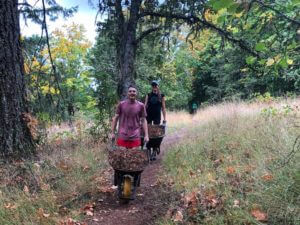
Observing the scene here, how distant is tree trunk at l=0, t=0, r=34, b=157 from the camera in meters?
7.61

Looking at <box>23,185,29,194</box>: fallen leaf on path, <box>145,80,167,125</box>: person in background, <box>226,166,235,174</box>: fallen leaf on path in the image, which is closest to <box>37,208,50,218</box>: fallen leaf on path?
<box>23,185,29,194</box>: fallen leaf on path

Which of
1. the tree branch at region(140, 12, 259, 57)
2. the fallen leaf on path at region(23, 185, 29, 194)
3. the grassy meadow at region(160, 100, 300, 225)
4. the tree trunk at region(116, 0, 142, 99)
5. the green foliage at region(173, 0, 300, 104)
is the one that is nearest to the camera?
the green foliage at region(173, 0, 300, 104)

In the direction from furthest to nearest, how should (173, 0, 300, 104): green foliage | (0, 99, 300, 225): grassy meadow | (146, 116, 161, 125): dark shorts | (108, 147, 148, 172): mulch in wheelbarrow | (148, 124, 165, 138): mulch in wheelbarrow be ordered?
(146, 116, 161, 125): dark shorts < (148, 124, 165, 138): mulch in wheelbarrow < (108, 147, 148, 172): mulch in wheelbarrow < (0, 99, 300, 225): grassy meadow < (173, 0, 300, 104): green foliage

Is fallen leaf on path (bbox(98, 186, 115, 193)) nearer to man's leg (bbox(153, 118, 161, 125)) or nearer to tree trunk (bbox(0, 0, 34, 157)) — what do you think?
tree trunk (bbox(0, 0, 34, 157))

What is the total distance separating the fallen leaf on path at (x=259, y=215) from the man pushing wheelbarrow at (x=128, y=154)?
2.74 meters

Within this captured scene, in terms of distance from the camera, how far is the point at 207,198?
5242 millimetres

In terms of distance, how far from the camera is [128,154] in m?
6.73

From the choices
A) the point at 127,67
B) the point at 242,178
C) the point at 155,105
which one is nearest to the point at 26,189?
the point at 242,178

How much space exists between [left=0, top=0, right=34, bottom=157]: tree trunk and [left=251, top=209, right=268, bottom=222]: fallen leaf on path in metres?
5.17

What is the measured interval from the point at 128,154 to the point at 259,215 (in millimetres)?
2923

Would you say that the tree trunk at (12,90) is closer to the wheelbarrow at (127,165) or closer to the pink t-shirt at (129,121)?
the pink t-shirt at (129,121)

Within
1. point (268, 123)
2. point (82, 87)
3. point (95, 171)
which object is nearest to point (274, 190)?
point (268, 123)

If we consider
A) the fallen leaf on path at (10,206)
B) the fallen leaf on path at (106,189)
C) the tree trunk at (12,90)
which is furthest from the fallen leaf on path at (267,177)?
the tree trunk at (12,90)

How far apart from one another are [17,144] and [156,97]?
4457 millimetres
